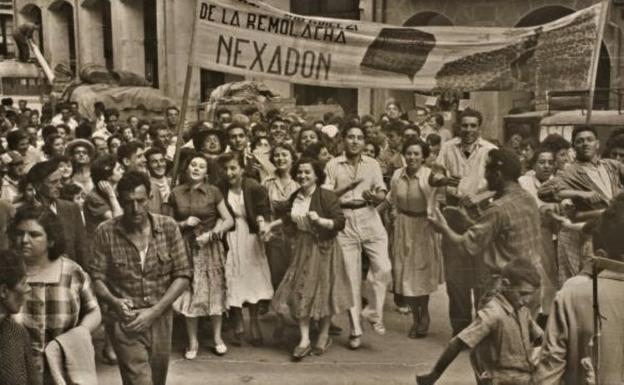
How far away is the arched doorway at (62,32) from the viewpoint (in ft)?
32.5

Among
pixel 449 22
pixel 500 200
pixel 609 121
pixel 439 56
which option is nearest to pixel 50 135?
pixel 439 56

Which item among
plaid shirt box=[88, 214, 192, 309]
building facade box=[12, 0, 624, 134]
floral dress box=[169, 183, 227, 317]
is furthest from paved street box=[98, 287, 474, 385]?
building facade box=[12, 0, 624, 134]

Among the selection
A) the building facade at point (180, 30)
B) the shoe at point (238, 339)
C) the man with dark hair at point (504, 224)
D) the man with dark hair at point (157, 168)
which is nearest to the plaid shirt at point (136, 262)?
the man with dark hair at point (157, 168)

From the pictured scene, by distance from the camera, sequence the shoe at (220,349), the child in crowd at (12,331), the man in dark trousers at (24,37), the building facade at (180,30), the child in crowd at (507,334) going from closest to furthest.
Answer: the child in crowd at (12,331), the child in crowd at (507,334), the shoe at (220,349), the building facade at (180,30), the man in dark trousers at (24,37)

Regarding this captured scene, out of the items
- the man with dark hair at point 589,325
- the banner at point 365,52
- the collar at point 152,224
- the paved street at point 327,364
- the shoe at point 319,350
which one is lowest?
the paved street at point 327,364

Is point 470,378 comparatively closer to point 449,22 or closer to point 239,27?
point 239,27

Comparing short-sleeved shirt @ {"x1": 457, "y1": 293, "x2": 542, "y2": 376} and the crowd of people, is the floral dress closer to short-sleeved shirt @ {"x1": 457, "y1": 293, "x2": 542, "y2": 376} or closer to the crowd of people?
the crowd of people

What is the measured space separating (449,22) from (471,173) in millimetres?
5856

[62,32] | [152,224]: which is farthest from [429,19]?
[152,224]

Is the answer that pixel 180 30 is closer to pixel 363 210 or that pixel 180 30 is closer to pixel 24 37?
pixel 24 37

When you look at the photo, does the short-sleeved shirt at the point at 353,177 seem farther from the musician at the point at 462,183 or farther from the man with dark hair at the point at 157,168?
the man with dark hair at the point at 157,168

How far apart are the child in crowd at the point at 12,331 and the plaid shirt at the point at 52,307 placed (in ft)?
1.11

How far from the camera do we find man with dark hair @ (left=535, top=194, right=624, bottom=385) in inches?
112

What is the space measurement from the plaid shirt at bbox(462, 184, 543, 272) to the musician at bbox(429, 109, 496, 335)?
42 centimetres
